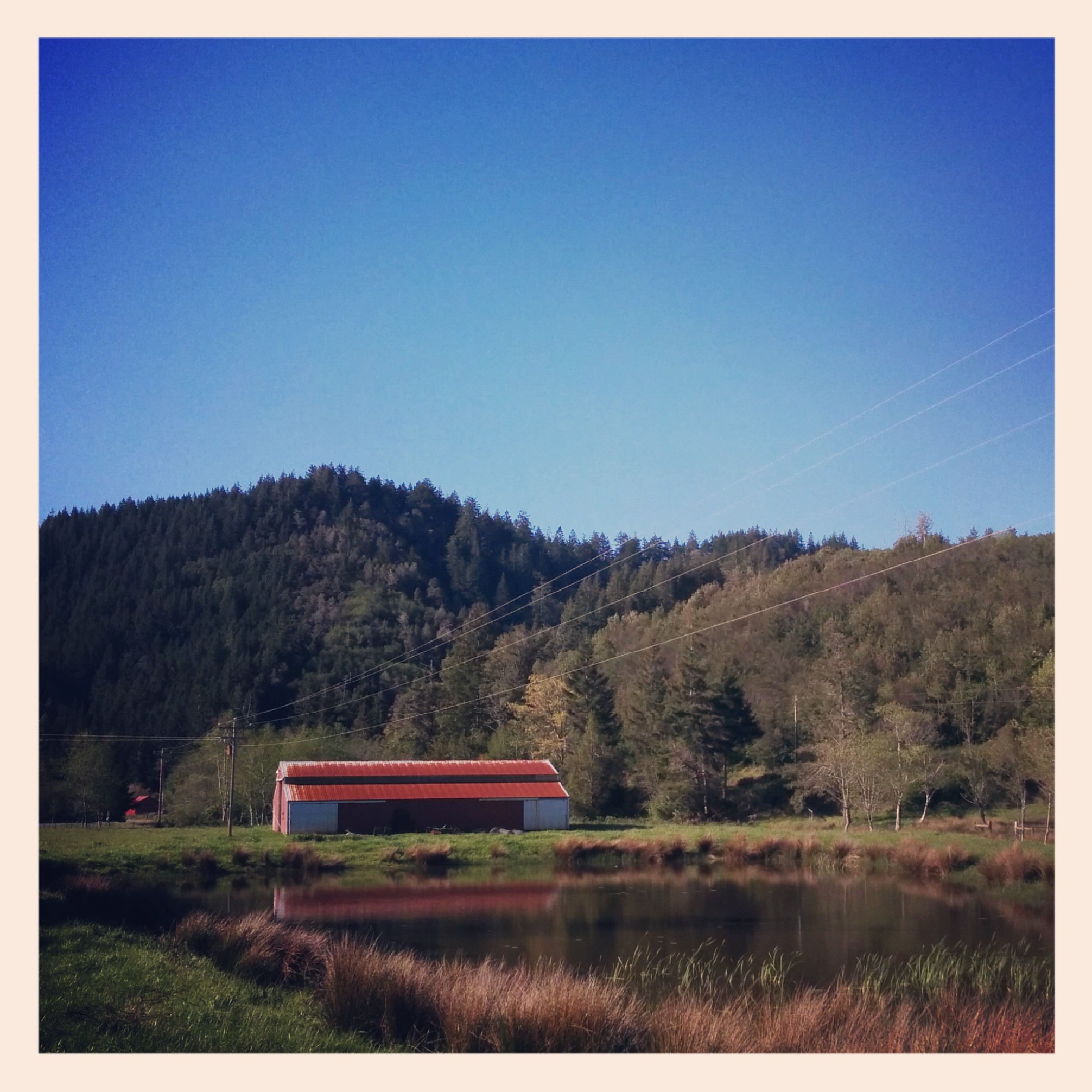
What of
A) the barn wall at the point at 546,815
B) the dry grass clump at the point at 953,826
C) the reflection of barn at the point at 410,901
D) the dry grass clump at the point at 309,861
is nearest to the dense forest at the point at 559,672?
the dry grass clump at the point at 953,826

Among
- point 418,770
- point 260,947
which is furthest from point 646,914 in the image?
point 418,770

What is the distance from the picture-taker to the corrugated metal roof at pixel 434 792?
36938 millimetres

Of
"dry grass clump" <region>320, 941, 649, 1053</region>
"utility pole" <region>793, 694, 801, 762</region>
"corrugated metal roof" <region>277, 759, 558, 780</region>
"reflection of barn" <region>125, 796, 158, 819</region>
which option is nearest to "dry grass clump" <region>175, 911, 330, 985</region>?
"dry grass clump" <region>320, 941, 649, 1053</region>

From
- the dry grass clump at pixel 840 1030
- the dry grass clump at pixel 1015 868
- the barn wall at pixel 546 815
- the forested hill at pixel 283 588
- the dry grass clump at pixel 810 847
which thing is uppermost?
the forested hill at pixel 283 588

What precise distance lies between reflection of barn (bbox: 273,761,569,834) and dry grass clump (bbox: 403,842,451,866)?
17.5ft

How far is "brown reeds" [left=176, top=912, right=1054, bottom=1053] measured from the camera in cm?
995

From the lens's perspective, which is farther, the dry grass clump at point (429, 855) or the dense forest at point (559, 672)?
the dense forest at point (559, 672)

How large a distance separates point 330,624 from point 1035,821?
46.6 meters

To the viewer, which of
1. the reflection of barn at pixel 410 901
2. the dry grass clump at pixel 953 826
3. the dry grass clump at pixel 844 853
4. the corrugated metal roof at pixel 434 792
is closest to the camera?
the reflection of barn at pixel 410 901

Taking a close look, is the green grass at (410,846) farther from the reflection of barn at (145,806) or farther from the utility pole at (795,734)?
the reflection of barn at (145,806)

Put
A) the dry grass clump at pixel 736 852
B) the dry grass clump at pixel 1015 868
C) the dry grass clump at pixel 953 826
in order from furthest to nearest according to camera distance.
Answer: the dry grass clump at pixel 953 826, the dry grass clump at pixel 736 852, the dry grass clump at pixel 1015 868

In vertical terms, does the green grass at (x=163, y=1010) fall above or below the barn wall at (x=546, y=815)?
above

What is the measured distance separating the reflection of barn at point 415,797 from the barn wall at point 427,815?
0.07 ft
